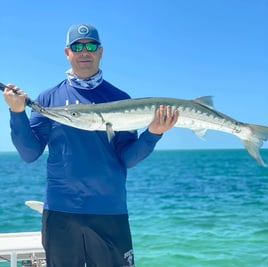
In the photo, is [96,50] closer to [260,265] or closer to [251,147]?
[251,147]

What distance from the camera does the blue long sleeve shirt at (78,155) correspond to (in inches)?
132

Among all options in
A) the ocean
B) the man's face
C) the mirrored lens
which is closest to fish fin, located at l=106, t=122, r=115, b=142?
the man's face

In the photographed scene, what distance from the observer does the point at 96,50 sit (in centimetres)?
356

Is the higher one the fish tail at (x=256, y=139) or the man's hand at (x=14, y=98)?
the man's hand at (x=14, y=98)

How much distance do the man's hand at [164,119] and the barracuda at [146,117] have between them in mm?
34

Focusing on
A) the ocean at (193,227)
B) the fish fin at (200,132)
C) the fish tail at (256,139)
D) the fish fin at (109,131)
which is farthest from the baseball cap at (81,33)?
the ocean at (193,227)

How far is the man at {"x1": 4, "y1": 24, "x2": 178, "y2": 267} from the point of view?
337cm

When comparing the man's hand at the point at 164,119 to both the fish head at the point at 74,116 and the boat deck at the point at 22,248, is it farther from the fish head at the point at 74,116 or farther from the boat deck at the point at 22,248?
the boat deck at the point at 22,248

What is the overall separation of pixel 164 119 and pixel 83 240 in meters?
0.95

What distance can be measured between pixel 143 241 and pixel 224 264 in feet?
10.9

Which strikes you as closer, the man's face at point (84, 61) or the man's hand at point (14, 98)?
the man's hand at point (14, 98)

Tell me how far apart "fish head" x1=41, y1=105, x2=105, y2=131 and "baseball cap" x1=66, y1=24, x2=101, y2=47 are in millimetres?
491

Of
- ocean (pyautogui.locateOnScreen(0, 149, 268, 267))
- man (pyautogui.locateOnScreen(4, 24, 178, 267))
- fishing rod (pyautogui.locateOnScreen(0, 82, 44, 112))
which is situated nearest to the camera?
fishing rod (pyautogui.locateOnScreen(0, 82, 44, 112))

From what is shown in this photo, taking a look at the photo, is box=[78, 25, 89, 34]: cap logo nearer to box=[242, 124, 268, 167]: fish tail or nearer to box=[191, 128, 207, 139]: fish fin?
box=[191, 128, 207, 139]: fish fin
